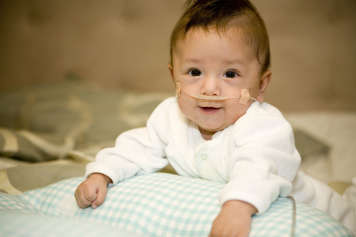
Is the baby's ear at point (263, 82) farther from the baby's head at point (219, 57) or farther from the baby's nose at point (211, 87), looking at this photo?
the baby's nose at point (211, 87)

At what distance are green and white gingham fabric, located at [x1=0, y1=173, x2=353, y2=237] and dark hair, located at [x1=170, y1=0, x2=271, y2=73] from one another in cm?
35

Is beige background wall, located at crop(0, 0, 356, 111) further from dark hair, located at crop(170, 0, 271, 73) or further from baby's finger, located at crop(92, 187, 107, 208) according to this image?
baby's finger, located at crop(92, 187, 107, 208)

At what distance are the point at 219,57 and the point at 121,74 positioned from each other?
1.55 meters

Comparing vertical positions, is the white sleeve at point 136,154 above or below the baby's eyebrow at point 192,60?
below

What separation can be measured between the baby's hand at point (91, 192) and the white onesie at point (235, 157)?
0.04 metres

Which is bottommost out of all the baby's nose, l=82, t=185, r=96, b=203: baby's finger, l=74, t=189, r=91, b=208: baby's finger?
l=74, t=189, r=91, b=208: baby's finger

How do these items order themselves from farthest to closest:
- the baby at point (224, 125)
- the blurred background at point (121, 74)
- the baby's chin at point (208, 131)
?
the blurred background at point (121, 74), the baby's chin at point (208, 131), the baby at point (224, 125)

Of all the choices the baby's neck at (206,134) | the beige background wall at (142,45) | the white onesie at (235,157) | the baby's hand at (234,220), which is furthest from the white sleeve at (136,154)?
the beige background wall at (142,45)

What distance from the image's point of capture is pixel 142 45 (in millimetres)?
2176

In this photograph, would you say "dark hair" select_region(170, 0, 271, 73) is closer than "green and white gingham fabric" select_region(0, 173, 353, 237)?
No

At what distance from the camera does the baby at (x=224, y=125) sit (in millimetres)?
752

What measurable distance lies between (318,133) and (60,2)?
5.75 feet

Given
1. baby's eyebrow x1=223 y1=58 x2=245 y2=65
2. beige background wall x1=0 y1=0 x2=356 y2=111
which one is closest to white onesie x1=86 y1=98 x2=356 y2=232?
baby's eyebrow x1=223 y1=58 x2=245 y2=65

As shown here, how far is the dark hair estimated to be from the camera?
2.64 ft
